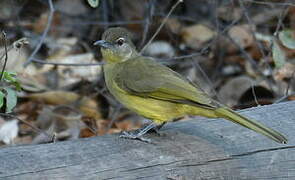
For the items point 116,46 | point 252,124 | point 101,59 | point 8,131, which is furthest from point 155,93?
point 101,59

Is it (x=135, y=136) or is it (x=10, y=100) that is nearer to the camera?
(x=135, y=136)

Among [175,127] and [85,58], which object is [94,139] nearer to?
[175,127]

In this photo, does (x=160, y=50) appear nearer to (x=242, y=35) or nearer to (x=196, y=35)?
(x=196, y=35)

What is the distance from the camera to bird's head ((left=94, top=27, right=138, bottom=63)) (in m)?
5.01

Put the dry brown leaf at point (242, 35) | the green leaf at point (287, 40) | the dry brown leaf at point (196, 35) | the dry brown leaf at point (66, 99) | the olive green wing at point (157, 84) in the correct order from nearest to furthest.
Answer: the olive green wing at point (157, 84), the green leaf at point (287, 40), the dry brown leaf at point (66, 99), the dry brown leaf at point (242, 35), the dry brown leaf at point (196, 35)

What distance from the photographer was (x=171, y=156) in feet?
12.7

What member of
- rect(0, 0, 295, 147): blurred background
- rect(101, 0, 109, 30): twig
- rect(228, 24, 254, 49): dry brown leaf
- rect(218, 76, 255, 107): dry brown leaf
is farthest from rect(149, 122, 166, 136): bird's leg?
rect(228, 24, 254, 49): dry brown leaf

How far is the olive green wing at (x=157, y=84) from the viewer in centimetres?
435

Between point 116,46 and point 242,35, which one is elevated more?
point 242,35

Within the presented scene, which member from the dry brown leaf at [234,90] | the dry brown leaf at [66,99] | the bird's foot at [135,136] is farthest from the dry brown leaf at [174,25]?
the bird's foot at [135,136]

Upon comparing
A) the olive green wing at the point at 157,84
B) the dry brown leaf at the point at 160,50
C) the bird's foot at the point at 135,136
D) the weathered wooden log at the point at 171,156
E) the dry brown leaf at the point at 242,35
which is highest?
the dry brown leaf at the point at 242,35

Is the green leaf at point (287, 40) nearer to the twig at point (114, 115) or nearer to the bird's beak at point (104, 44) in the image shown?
the bird's beak at point (104, 44)

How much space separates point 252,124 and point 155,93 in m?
0.89

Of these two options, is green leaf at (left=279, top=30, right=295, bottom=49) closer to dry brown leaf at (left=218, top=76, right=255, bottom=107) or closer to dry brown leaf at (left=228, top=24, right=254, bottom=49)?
dry brown leaf at (left=218, top=76, right=255, bottom=107)
